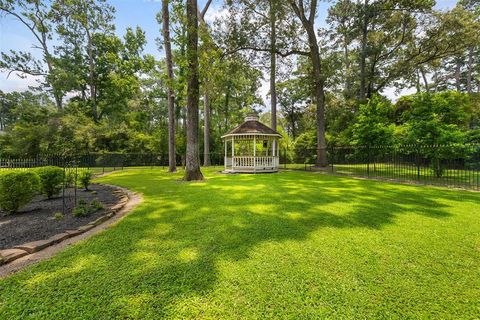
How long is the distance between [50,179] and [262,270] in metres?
7.25

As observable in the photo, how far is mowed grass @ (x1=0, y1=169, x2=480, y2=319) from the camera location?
2088 millimetres

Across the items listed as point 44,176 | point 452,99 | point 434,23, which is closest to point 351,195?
point 44,176

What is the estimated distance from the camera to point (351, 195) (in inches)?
277

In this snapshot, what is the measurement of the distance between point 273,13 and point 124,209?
14754 millimetres

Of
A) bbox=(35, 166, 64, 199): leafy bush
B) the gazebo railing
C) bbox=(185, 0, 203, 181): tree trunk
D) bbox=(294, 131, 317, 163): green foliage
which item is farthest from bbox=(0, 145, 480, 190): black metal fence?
bbox=(294, 131, 317, 163): green foliage

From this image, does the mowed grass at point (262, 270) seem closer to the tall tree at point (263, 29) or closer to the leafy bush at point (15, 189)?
the leafy bush at point (15, 189)

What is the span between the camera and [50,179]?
6.79m

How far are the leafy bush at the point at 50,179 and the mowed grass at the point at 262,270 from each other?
4.01m

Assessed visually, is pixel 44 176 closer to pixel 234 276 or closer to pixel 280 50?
pixel 234 276

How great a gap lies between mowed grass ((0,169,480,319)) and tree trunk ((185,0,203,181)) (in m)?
5.65

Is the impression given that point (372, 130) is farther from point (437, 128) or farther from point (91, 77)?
point (91, 77)

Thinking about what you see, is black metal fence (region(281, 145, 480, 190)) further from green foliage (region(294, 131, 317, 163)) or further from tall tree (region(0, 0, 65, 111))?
tall tree (region(0, 0, 65, 111))

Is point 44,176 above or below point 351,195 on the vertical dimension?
above

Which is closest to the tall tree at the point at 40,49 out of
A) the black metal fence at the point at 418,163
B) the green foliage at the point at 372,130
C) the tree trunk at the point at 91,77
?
the tree trunk at the point at 91,77
